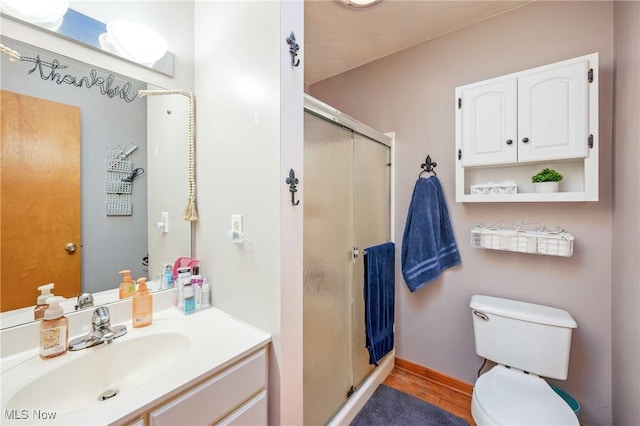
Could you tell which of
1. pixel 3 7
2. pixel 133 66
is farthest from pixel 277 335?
pixel 3 7

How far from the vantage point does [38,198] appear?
36.2 inches

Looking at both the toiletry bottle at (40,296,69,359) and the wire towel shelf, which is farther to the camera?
the wire towel shelf

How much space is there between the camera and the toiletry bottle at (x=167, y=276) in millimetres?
1248

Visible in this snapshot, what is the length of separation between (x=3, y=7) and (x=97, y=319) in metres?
1.09

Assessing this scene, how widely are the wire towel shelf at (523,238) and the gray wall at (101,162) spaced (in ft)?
6.18

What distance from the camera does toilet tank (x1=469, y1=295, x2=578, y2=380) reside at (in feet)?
4.44

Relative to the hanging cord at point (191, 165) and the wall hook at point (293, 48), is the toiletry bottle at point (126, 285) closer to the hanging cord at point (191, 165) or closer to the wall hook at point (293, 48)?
the hanging cord at point (191, 165)

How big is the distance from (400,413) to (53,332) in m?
1.82

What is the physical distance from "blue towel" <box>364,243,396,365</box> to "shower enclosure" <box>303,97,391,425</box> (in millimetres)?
63

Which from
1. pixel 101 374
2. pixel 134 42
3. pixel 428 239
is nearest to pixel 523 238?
pixel 428 239

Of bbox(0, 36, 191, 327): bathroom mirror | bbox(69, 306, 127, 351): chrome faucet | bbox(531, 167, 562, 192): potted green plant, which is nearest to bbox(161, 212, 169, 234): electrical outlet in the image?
bbox(0, 36, 191, 327): bathroom mirror

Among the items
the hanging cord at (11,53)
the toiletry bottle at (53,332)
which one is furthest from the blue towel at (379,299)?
the hanging cord at (11,53)

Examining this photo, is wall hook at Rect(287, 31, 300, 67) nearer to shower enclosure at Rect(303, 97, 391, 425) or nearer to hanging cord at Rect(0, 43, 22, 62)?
shower enclosure at Rect(303, 97, 391, 425)

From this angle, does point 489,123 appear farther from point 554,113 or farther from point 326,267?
point 326,267
